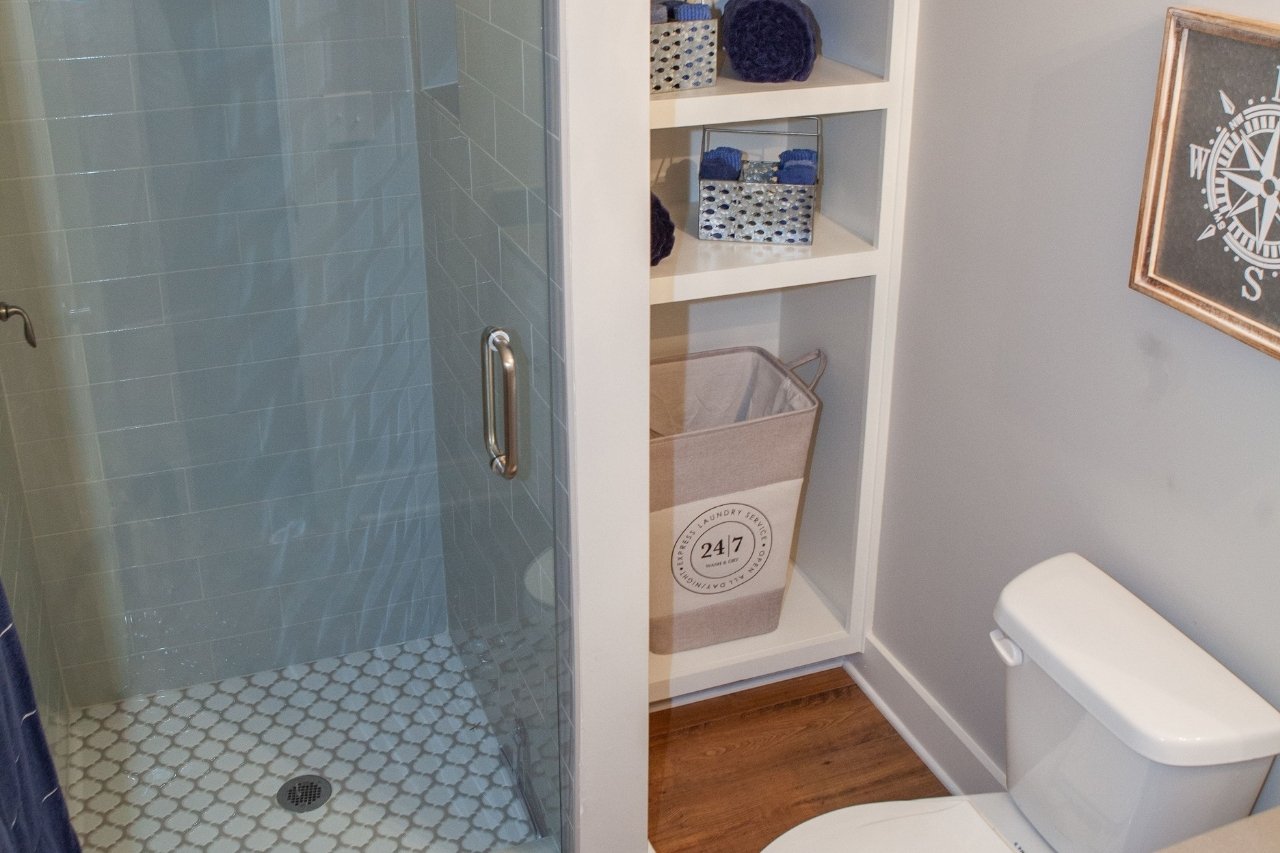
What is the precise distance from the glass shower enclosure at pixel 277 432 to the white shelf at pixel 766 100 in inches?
14.3

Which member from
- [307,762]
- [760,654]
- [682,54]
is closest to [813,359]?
[760,654]

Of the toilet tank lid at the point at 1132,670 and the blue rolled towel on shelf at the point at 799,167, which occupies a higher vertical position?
the blue rolled towel on shelf at the point at 799,167

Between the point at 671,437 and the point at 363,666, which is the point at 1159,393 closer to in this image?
the point at 671,437

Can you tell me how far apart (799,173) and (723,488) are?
23.6 inches

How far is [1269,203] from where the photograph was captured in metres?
1.49

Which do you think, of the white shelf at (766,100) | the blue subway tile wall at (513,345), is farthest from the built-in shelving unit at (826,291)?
the blue subway tile wall at (513,345)

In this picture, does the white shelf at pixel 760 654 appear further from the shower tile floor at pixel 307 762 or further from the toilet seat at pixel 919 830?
the toilet seat at pixel 919 830

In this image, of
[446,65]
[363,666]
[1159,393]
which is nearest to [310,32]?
[446,65]

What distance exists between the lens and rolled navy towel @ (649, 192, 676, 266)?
2168mm

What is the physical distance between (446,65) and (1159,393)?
1.15 m

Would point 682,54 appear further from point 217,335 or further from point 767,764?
point 767,764

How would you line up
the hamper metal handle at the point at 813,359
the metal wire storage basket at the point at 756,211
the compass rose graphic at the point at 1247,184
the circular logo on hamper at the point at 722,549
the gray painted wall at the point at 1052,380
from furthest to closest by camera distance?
the hamper metal handle at the point at 813,359, the circular logo on hamper at the point at 722,549, the metal wire storage basket at the point at 756,211, the gray painted wall at the point at 1052,380, the compass rose graphic at the point at 1247,184

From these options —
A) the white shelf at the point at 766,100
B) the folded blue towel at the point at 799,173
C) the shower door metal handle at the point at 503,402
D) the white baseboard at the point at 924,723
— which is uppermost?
the white shelf at the point at 766,100

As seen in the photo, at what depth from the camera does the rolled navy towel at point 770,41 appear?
2.15 m
